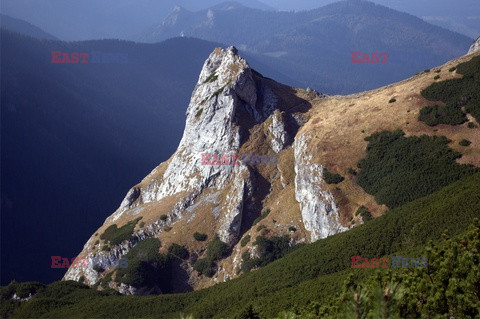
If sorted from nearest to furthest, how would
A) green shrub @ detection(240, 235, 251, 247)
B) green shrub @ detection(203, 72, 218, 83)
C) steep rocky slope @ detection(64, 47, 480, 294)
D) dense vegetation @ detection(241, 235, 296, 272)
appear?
steep rocky slope @ detection(64, 47, 480, 294) → dense vegetation @ detection(241, 235, 296, 272) → green shrub @ detection(240, 235, 251, 247) → green shrub @ detection(203, 72, 218, 83)

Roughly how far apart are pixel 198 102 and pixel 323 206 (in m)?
56.9

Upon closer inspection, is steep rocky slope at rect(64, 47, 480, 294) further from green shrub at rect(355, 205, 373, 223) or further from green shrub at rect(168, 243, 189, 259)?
green shrub at rect(168, 243, 189, 259)

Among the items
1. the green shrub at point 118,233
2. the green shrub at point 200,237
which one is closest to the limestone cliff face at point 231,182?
the green shrub at point 200,237

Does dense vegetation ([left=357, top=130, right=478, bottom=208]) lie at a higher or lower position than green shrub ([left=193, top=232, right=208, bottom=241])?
higher

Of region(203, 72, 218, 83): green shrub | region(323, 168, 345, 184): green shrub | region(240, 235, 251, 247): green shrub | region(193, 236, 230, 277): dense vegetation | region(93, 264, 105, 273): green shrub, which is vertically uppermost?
region(203, 72, 218, 83): green shrub

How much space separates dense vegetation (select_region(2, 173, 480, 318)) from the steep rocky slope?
33.2 ft

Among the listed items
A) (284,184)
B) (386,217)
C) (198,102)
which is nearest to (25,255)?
(198,102)

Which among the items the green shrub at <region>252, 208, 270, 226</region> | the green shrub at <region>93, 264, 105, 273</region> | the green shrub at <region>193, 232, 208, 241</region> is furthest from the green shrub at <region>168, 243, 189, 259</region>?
the green shrub at <region>93, 264, 105, 273</region>

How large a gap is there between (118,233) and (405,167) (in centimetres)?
6931

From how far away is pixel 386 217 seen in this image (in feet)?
211

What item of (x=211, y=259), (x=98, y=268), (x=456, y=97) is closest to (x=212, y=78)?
(x=211, y=259)

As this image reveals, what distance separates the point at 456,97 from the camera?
79125 millimetres

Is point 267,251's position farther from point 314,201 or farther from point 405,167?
point 405,167

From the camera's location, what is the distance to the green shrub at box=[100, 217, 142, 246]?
101 m
